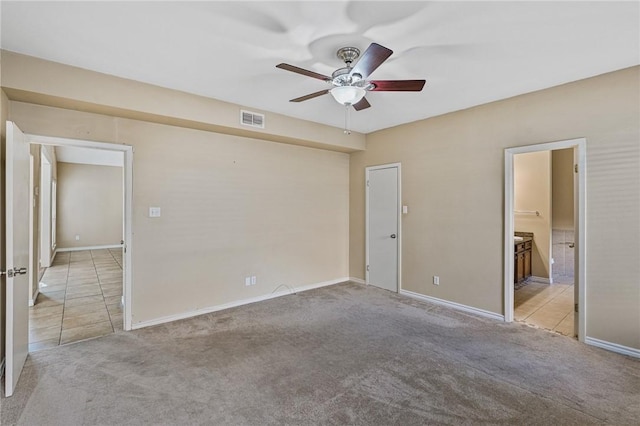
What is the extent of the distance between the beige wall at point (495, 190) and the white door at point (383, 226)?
177mm

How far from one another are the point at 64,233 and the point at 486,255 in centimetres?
1144

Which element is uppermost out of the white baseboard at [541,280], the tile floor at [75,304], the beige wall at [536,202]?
the beige wall at [536,202]

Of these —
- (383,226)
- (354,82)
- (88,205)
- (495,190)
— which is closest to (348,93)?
(354,82)

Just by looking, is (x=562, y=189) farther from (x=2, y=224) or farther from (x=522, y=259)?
(x=2, y=224)

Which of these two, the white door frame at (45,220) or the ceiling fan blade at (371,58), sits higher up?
the ceiling fan blade at (371,58)

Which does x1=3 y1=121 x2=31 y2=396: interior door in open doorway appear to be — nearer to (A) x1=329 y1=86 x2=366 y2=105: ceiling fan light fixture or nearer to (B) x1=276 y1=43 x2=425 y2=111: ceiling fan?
(B) x1=276 y1=43 x2=425 y2=111: ceiling fan

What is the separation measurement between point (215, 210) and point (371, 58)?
2.93m

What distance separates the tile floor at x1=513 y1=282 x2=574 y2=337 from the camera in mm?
3570

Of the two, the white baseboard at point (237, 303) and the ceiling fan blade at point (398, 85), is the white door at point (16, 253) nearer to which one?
the white baseboard at point (237, 303)

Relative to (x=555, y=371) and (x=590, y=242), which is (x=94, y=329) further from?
(x=590, y=242)

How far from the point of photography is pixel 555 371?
2.55 m

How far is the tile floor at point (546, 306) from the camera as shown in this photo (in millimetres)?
3570

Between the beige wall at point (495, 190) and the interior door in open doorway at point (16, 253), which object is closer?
the interior door in open doorway at point (16, 253)

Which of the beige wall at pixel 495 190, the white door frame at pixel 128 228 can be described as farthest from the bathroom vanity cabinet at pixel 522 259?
the white door frame at pixel 128 228
